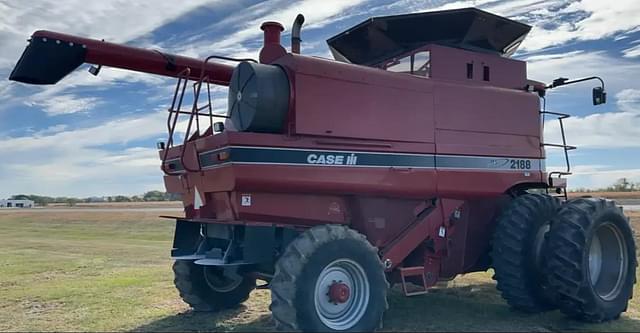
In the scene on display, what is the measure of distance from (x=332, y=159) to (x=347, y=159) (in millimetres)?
212

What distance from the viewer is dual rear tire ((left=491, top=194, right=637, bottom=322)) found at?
24.8 feet

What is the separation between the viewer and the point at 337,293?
643 centimetres

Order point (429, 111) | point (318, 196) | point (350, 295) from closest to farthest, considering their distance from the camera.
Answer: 1. point (350, 295)
2. point (318, 196)
3. point (429, 111)

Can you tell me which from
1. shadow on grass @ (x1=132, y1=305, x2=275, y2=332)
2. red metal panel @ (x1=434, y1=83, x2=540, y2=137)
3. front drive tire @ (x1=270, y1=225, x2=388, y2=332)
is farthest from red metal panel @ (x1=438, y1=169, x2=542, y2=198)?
shadow on grass @ (x1=132, y1=305, x2=275, y2=332)

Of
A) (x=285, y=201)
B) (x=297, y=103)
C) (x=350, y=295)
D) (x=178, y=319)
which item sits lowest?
(x=178, y=319)

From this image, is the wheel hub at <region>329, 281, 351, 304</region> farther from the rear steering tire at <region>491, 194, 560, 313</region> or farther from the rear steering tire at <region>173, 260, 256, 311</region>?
the rear steering tire at <region>491, 194, 560, 313</region>

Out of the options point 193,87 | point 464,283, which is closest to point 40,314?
point 193,87

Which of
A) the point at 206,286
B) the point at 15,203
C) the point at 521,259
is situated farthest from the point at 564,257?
the point at 15,203

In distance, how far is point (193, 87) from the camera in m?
7.83

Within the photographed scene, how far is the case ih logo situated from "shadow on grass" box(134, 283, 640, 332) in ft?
6.83

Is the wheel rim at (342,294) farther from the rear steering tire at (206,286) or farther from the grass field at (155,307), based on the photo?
the rear steering tire at (206,286)

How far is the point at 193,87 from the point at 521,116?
15.9 feet

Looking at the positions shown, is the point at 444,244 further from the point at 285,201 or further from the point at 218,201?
the point at 218,201

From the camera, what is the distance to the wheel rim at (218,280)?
8523 millimetres
